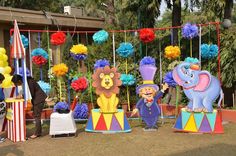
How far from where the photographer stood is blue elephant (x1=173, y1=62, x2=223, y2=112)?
8.50m

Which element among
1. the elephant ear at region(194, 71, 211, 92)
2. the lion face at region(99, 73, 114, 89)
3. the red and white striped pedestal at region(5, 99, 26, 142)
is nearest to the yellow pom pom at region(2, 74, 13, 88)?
the red and white striped pedestal at region(5, 99, 26, 142)

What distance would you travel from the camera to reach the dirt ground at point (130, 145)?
7016 millimetres

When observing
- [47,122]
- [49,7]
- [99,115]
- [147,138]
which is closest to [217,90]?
[147,138]

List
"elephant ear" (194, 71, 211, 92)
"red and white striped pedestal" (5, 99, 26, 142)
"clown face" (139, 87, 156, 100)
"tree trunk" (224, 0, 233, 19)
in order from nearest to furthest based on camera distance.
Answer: "red and white striped pedestal" (5, 99, 26, 142) → "elephant ear" (194, 71, 211, 92) → "clown face" (139, 87, 156, 100) → "tree trunk" (224, 0, 233, 19)

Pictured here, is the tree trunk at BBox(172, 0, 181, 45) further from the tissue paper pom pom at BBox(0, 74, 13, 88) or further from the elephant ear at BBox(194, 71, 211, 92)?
the tissue paper pom pom at BBox(0, 74, 13, 88)

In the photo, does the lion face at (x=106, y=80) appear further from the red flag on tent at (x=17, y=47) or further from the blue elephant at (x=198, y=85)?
the red flag on tent at (x=17, y=47)

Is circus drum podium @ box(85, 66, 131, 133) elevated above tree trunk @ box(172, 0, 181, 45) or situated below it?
below

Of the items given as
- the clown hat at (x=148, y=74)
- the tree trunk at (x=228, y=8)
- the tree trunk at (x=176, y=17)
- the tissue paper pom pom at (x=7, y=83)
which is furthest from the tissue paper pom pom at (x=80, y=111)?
the tree trunk at (x=228, y=8)

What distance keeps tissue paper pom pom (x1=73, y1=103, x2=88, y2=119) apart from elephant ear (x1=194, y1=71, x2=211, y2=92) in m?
3.01

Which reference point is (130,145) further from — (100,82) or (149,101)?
(100,82)

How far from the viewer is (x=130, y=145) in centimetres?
753

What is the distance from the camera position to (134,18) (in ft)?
45.4

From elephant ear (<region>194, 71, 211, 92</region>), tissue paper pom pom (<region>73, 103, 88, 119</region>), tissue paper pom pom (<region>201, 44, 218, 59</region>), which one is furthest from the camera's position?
tissue paper pom pom (<region>73, 103, 88, 119</region>)

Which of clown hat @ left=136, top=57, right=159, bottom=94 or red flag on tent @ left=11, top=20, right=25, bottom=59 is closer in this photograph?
red flag on tent @ left=11, top=20, right=25, bottom=59
